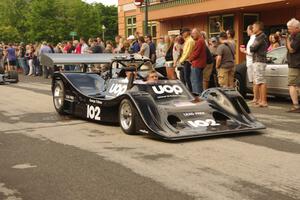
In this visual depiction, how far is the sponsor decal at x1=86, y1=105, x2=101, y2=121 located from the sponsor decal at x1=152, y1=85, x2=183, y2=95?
3.68 ft

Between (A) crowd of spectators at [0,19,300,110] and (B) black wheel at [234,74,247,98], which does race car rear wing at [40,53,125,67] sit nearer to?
(A) crowd of spectators at [0,19,300,110]

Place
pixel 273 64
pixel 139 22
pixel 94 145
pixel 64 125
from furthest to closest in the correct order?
1. pixel 139 22
2. pixel 273 64
3. pixel 64 125
4. pixel 94 145

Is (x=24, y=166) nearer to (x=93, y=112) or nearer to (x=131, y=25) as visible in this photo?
(x=93, y=112)

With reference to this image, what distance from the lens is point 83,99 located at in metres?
9.38

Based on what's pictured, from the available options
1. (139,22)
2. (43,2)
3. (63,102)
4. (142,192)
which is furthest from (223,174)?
(43,2)

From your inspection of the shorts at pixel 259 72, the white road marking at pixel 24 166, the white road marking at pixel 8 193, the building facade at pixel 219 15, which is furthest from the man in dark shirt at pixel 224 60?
the building facade at pixel 219 15

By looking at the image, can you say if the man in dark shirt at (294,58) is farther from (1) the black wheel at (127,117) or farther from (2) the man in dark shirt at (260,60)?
(1) the black wheel at (127,117)

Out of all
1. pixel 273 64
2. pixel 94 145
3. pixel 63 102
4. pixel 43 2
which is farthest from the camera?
pixel 43 2

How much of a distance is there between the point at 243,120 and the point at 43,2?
210 ft

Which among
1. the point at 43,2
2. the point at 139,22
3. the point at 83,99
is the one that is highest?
the point at 43,2

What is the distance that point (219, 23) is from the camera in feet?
81.3

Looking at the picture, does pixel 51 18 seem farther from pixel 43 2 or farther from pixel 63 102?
pixel 63 102

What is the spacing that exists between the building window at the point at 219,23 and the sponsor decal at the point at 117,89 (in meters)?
15.4

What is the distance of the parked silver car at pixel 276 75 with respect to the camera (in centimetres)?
1197
